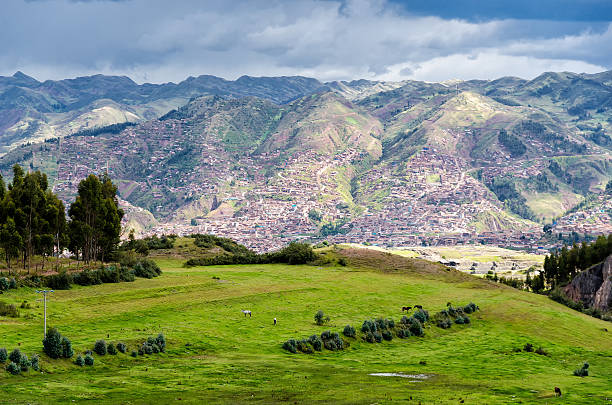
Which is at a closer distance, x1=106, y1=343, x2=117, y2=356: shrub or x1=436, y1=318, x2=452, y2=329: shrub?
x1=106, y1=343, x2=117, y2=356: shrub

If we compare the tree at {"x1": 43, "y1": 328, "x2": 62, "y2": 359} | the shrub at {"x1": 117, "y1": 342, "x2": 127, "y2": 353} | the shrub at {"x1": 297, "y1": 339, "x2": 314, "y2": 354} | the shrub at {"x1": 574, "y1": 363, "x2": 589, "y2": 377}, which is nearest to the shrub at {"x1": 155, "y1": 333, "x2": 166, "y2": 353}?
the shrub at {"x1": 117, "y1": 342, "x2": 127, "y2": 353}

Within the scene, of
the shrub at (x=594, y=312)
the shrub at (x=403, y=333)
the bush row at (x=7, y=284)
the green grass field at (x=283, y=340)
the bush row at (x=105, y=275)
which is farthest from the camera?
the shrub at (x=594, y=312)

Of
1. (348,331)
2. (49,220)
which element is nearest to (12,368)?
(348,331)

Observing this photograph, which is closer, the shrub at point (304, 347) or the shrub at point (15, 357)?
the shrub at point (15, 357)

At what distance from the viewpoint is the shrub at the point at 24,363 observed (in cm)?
4269

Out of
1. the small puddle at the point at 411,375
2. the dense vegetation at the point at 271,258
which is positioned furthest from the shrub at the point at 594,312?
the small puddle at the point at 411,375

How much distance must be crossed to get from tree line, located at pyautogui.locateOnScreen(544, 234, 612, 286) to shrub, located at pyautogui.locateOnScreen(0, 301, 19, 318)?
13357 centimetres

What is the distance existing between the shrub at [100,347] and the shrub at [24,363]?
713 centimetres

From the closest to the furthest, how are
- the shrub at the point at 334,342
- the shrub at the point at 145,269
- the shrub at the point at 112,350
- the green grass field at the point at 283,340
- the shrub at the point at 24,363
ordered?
the green grass field at the point at 283,340 → the shrub at the point at 24,363 → the shrub at the point at 112,350 → the shrub at the point at 334,342 → the shrub at the point at 145,269

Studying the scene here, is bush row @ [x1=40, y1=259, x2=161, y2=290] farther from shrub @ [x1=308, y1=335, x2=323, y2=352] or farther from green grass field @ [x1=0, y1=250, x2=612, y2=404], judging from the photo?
shrub @ [x1=308, y1=335, x2=323, y2=352]

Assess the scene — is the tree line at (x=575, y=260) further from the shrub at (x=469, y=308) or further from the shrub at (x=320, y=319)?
the shrub at (x=320, y=319)

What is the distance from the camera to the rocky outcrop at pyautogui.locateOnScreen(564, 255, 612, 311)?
122188 mm

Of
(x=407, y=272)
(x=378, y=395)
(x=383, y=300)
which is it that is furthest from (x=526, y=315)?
(x=378, y=395)

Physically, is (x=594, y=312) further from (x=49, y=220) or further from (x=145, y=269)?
(x=49, y=220)
